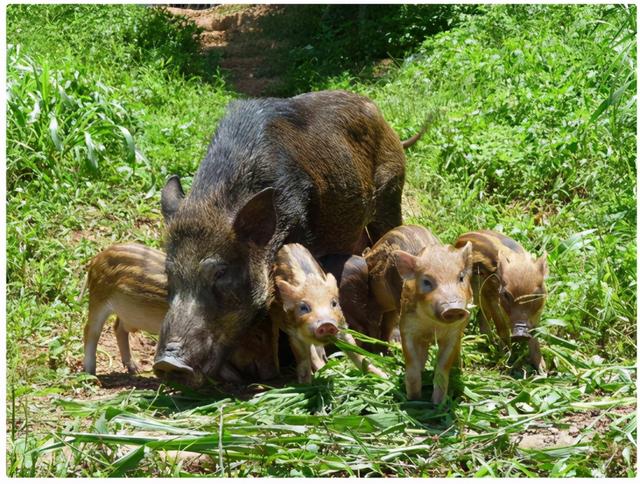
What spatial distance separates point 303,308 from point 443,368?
77 centimetres

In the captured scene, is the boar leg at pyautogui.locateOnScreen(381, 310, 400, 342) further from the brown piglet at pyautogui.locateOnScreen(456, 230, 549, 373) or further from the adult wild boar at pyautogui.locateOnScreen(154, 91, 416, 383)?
the brown piglet at pyautogui.locateOnScreen(456, 230, 549, 373)

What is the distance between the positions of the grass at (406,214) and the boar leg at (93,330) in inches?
3.7

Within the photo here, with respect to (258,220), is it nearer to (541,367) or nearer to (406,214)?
(541,367)

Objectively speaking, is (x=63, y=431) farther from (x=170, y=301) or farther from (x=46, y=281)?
(x=46, y=281)

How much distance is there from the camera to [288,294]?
17.5 ft

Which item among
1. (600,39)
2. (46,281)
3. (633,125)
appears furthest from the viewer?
(600,39)

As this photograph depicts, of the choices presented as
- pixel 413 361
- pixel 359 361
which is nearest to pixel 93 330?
pixel 359 361

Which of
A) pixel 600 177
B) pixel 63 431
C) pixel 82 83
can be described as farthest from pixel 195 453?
pixel 82 83

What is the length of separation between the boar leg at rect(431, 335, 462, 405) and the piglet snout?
53cm

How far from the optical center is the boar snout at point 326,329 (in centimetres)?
509

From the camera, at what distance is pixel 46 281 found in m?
6.93

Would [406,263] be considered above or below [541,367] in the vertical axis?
above

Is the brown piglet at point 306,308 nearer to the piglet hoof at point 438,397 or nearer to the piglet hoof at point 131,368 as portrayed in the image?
the piglet hoof at point 438,397

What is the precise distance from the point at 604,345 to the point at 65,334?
3.25 meters
